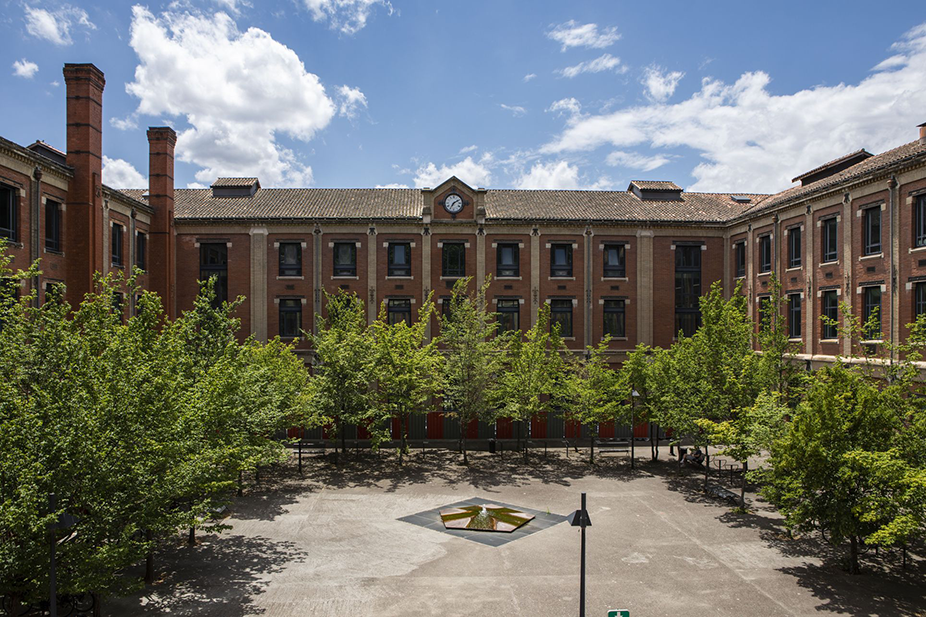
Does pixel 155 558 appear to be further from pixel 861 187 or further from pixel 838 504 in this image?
pixel 861 187

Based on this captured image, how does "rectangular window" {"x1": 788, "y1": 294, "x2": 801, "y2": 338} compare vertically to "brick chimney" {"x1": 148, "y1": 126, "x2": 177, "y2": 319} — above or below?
below

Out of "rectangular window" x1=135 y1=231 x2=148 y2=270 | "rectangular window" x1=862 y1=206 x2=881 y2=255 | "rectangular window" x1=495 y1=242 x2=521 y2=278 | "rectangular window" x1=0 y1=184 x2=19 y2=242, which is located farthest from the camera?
"rectangular window" x1=495 y1=242 x2=521 y2=278

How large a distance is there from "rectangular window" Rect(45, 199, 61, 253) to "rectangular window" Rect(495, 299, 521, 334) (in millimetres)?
23300

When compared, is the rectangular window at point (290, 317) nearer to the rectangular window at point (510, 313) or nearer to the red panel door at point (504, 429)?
the rectangular window at point (510, 313)

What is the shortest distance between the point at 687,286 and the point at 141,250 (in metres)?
33.5

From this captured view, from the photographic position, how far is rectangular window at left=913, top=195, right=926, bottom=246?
23656 mm

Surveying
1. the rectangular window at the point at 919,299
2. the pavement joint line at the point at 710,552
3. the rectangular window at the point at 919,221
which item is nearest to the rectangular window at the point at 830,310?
the rectangular window at the point at 919,299

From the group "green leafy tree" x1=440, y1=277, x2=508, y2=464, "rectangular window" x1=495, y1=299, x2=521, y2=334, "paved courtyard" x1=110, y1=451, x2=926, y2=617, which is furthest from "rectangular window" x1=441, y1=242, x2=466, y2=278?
"paved courtyard" x1=110, y1=451, x2=926, y2=617

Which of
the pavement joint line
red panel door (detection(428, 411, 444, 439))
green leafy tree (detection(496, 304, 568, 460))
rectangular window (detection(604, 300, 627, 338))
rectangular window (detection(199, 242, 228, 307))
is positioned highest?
rectangular window (detection(199, 242, 228, 307))

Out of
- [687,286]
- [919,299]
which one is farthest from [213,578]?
[687,286]

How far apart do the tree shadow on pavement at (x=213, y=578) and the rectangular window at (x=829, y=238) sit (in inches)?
1068

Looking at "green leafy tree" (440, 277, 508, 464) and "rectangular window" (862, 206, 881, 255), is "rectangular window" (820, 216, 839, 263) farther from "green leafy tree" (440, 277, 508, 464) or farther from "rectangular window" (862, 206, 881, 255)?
"green leafy tree" (440, 277, 508, 464)

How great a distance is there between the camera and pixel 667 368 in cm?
2641

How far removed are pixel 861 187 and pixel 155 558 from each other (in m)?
30.8
